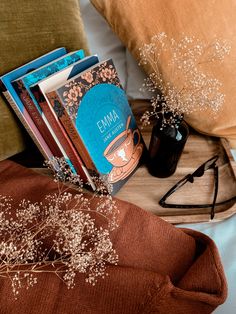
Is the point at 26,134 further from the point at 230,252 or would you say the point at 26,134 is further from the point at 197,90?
the point at 230,252

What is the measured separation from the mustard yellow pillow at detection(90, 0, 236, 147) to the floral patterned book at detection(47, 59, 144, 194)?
12 centimetres

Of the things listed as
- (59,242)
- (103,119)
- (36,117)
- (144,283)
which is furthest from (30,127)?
(144,283)

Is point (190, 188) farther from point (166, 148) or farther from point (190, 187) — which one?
point (166, 148)

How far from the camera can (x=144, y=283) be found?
0.46m

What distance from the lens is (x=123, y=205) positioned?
580 mm

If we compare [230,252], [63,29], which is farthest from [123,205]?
[63,29]

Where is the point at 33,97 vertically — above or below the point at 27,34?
below

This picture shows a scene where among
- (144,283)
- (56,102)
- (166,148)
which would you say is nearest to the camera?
(144,283)

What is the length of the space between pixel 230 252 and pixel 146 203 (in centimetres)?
22

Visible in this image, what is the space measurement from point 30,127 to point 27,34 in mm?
204

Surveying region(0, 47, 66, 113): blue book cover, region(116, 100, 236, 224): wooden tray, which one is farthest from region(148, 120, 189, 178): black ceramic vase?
region(0, 47, 66, 113): blue book cover

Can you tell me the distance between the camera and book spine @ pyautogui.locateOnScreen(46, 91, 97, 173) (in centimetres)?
60

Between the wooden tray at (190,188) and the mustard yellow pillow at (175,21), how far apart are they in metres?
0.19

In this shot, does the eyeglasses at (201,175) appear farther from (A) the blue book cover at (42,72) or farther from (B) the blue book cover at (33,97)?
(A) the blue book cover at (42,72)
